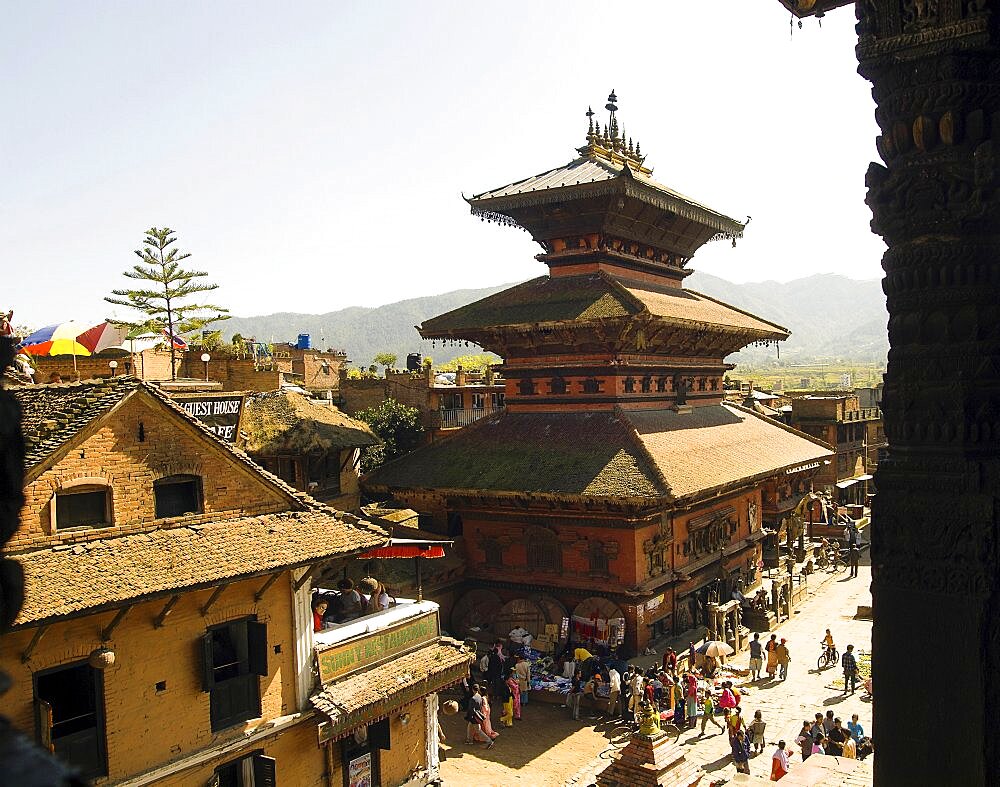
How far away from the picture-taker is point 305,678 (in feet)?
44.2

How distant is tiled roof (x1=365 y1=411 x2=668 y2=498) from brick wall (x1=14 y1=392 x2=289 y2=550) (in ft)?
30.6

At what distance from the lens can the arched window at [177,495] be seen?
12.6 meters

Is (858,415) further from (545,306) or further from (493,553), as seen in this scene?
(493,553)

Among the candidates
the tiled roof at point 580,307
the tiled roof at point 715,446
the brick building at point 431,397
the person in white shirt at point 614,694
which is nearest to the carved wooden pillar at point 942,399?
the person in white shirt at point 614,694

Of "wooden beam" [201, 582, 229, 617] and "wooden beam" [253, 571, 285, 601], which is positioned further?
"wooden beam" [253, 571, 285, 601]

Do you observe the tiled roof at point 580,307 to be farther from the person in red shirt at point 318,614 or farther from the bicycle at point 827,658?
the person in red shirt at point 318,614

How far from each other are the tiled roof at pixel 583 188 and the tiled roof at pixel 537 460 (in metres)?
6.55

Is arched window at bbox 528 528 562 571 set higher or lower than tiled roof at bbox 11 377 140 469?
lower

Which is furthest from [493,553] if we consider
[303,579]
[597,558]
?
[303,579]

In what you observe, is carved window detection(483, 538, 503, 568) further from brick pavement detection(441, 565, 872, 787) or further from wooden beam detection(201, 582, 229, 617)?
wooden beam detection(201, 582, 229, 617)

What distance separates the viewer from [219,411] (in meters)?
19.3

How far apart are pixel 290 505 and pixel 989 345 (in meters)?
12.1

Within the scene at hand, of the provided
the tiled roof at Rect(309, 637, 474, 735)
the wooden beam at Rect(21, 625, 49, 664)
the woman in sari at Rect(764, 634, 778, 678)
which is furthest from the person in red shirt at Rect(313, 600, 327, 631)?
the woman in sari at Rect(764, 634, 778, 678)

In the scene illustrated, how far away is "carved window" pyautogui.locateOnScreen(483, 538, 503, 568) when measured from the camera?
23.2 meters
